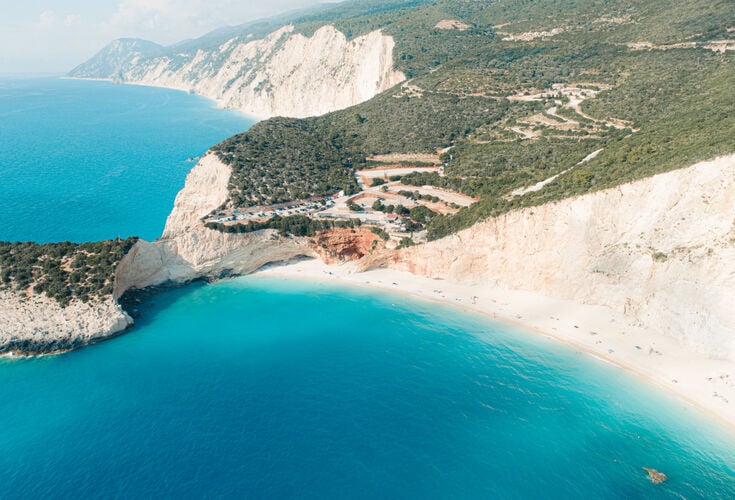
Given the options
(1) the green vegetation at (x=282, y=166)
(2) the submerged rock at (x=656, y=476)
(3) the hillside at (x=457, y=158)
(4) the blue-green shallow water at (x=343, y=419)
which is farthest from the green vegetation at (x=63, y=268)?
(2) the submerged rock at (x=656, y=476)

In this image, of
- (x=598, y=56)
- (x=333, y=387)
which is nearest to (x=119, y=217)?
(x=333, y=387)

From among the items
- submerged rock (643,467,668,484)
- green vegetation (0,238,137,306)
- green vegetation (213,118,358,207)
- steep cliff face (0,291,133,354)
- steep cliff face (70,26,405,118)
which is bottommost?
submerged rock (643,467,668,484)

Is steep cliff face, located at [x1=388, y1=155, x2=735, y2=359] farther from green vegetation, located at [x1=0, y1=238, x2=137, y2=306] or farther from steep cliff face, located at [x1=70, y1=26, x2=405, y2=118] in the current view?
steep cliff face, located at [x1=70, y1=26, x2=405, y2=118]

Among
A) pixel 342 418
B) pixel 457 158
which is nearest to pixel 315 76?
pixel 457 158

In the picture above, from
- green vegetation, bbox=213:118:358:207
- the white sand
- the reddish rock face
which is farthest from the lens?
green vegetation, bbox=213:118:358:207

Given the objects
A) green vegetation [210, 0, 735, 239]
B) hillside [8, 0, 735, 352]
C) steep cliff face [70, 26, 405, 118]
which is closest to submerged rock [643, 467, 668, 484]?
hillside [8, 0, 735, 352]

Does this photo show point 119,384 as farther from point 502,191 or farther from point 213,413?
point 502,191
